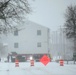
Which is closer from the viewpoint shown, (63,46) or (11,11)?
(11,11)


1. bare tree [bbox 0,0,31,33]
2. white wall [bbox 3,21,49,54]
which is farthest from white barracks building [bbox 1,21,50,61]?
bare tree [bbox 0,0,31,33]

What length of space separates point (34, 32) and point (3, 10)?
65263 millimetres

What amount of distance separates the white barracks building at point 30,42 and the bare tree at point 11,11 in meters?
63.0

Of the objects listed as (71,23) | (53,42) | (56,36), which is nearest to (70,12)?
(71,23)

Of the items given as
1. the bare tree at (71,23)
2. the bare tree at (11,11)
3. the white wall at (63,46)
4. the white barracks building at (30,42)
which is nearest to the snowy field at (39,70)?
the bare tree at (71,23)

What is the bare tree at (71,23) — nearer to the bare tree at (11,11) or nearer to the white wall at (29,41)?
the bare tree at (11,11)

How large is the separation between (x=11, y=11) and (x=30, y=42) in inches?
2543

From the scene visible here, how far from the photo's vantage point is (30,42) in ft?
286

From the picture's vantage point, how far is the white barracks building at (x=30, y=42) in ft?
284

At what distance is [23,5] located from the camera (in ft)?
74.7

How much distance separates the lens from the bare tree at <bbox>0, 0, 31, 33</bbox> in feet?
73.4

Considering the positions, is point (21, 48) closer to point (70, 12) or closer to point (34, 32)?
point (34, 32)

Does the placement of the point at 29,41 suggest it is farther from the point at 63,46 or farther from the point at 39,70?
the point at 39,70

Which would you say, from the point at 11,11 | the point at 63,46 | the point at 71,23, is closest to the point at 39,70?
the point at 71,23
